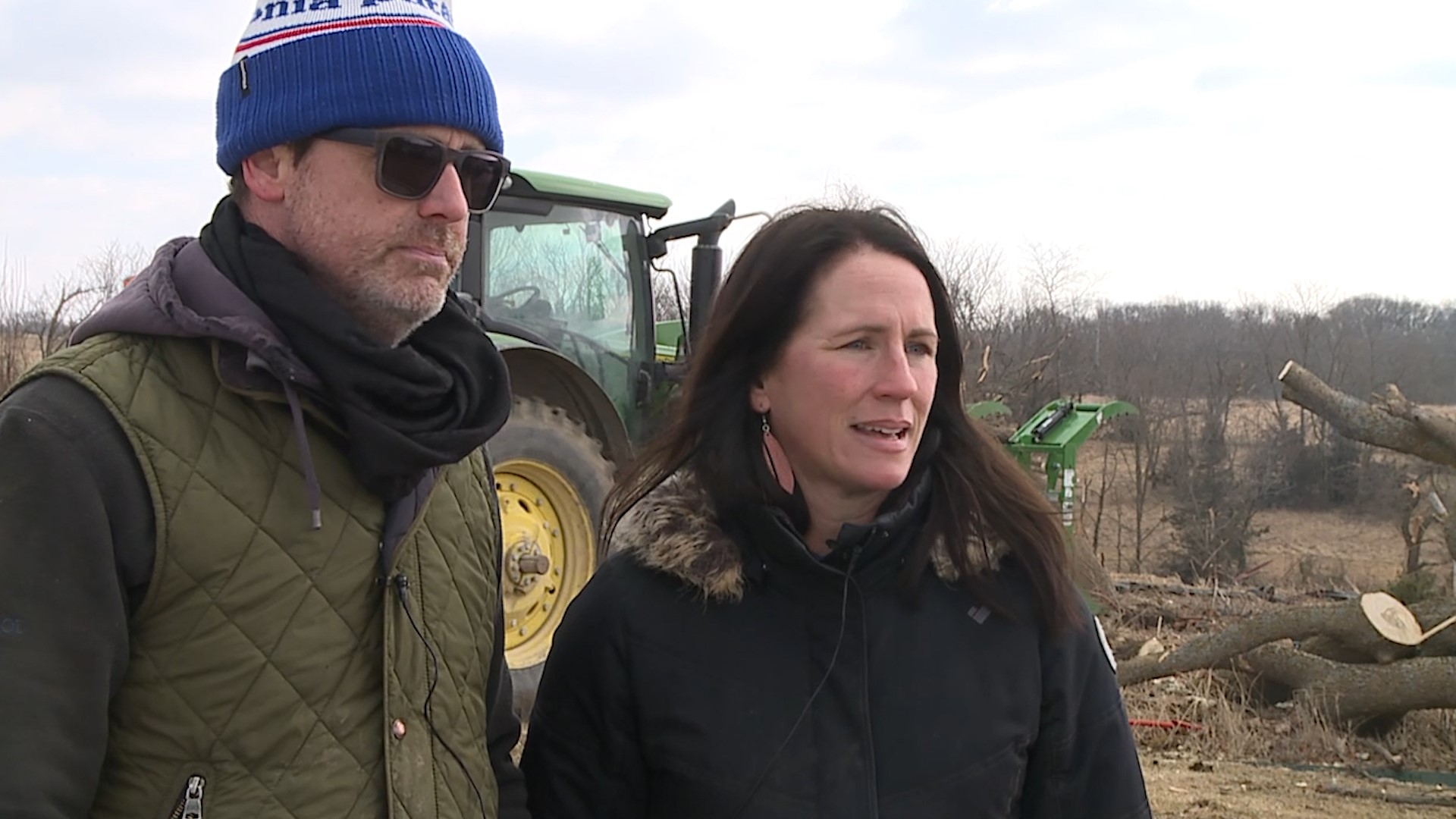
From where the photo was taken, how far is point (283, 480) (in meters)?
1.54

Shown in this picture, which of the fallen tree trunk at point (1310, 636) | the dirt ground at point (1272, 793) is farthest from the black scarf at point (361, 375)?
the fallen tree trunk at point (1310, 636)

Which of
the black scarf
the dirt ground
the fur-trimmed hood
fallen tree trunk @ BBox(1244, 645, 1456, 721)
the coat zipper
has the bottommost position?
the dirt ground

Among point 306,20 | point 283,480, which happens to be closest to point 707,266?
point 306,20

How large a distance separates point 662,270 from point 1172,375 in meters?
25.3

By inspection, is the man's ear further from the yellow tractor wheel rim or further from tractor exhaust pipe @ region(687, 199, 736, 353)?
tractor exhaust pipe @ region(687, 199, 736, 353)

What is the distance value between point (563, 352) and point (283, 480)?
506 cm

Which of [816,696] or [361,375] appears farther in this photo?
[816,696]

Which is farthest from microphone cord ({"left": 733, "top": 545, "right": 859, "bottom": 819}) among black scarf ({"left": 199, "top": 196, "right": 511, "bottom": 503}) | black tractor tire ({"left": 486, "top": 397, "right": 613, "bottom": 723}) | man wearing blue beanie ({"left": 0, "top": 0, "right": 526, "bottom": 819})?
black tractor tire ({"left": 486, "top": 397, "right": 613, "bottom": 723})

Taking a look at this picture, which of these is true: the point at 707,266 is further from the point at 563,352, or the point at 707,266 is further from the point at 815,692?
the point at 815,692

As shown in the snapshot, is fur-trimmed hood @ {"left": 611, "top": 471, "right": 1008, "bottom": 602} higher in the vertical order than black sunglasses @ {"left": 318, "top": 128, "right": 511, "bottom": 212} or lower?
lower

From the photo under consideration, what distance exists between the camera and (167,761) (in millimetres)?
1430

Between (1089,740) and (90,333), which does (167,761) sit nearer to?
(90,333)

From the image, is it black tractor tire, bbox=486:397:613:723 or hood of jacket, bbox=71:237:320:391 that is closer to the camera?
hood of jacket, bbox=71:237:320:391

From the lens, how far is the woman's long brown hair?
2.02 m
